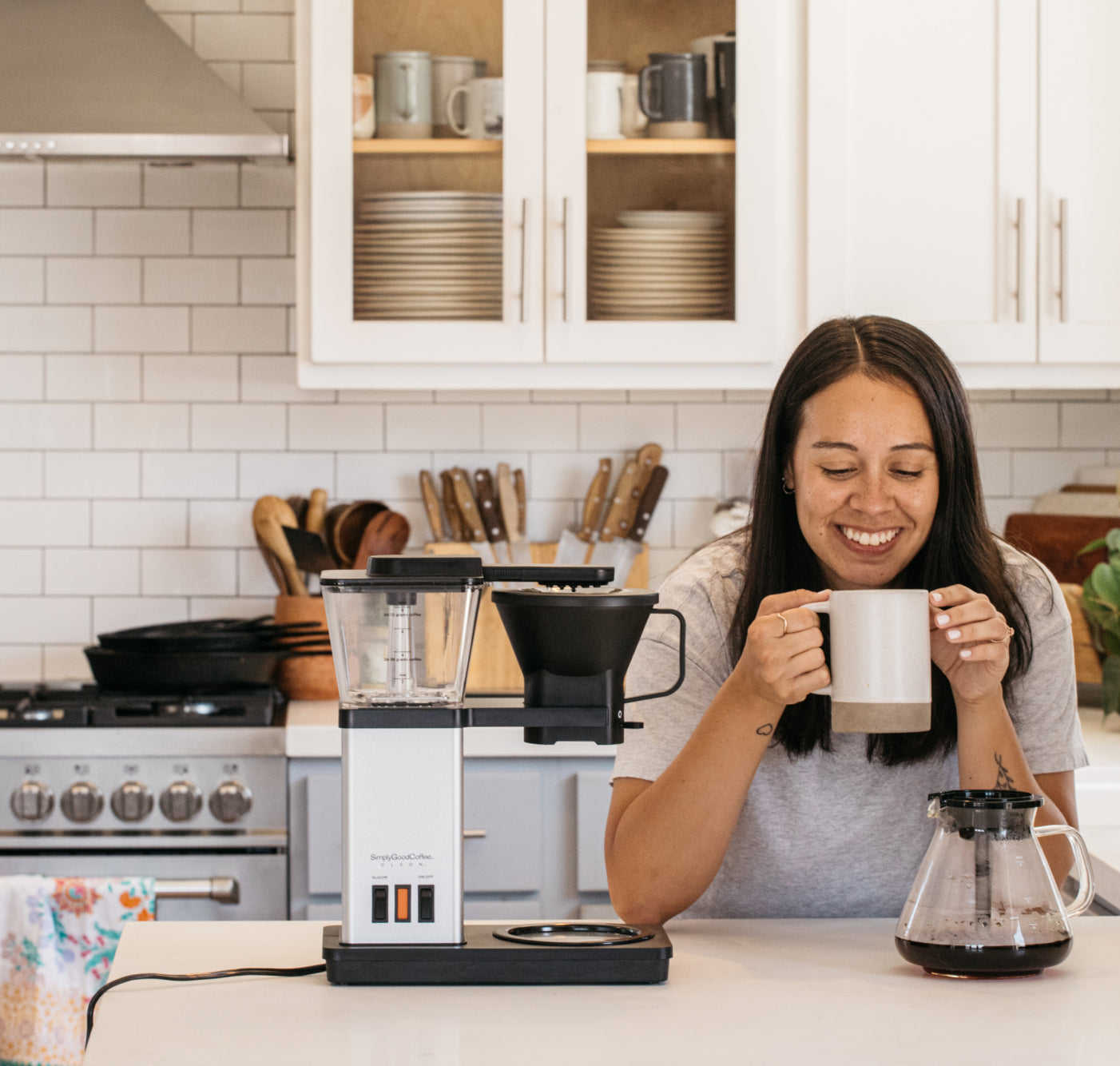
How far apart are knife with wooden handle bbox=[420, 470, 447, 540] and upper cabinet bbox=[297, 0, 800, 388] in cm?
34

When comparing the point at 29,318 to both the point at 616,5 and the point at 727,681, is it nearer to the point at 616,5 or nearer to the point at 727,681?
the point at 616,5

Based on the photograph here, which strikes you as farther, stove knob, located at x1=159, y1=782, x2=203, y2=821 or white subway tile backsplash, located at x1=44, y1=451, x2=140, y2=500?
white subway tile backsplash, located at x1=44, y1=451, x2=140, y2=500

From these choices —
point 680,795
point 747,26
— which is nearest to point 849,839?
point 680,795

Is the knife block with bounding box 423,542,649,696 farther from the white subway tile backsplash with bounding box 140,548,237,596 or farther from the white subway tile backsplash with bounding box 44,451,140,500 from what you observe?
the white subway tile backsplash with bounding box 44,451,140,500

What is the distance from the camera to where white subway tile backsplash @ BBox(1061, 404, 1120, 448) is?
9.96 feet

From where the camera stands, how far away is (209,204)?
9.73 feet

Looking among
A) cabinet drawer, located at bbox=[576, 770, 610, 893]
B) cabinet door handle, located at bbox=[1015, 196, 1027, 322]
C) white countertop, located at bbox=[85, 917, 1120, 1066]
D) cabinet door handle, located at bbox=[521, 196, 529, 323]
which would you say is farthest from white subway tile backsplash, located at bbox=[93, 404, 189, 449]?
white countertop, located at bbox=[85, 917, 1120, 1066]

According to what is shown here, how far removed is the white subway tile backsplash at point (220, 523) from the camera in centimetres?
299

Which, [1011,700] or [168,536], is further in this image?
[168,536]

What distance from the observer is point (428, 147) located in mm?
2645

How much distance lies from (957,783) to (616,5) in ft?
5.68

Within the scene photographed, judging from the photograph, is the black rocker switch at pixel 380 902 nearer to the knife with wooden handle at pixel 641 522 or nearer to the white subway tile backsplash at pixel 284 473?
the knife with wooden handle at pixel 641 522

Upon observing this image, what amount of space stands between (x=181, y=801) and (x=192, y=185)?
1.35m

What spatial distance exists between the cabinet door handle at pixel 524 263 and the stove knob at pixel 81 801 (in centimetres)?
116
